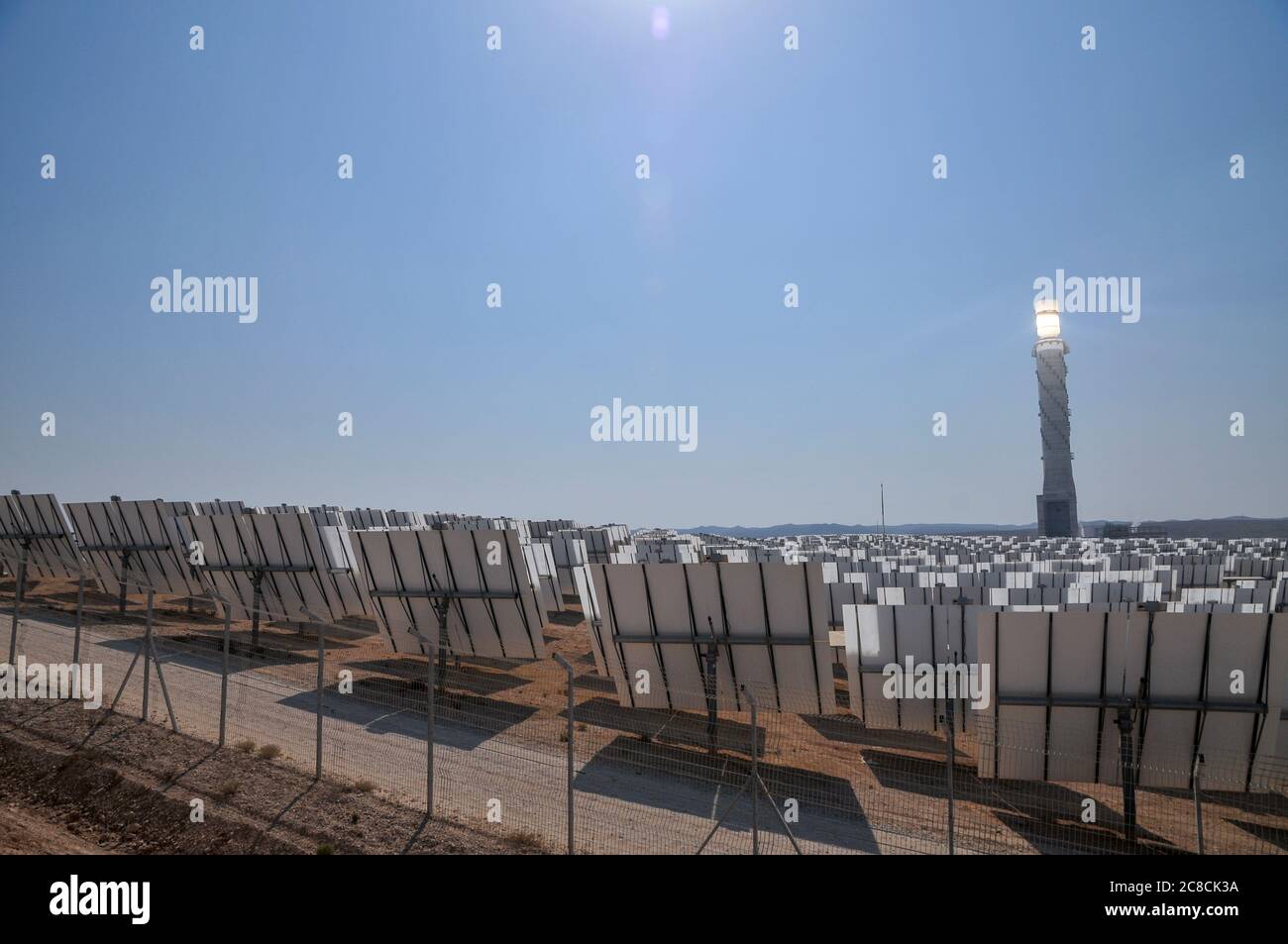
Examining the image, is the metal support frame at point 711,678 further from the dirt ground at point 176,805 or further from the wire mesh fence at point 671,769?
the dirt ground at point 176,805

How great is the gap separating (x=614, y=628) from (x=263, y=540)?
40.1ft

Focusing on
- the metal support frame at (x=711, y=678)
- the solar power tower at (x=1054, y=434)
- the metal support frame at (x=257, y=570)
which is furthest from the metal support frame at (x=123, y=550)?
the solar power tower at (x=1054, y=434)

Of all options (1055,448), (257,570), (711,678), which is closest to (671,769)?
(711,678)

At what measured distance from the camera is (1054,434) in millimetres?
96750

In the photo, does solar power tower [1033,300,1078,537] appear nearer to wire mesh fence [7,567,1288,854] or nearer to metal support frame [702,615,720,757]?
wire mesh fence [7,567,1288,854]

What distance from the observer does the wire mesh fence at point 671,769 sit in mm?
9762

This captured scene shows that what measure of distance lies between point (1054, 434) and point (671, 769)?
10207 cm

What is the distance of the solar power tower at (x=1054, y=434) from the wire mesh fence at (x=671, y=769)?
94.2 m

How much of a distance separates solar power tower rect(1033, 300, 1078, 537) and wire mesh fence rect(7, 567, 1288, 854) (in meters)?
94.2

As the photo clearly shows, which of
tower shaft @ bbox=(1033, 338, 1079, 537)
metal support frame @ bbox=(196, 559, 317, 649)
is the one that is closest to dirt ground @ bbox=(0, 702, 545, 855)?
metal support frame @ bbox=(196, 559, 317, 649)

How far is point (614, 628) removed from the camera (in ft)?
46.2
